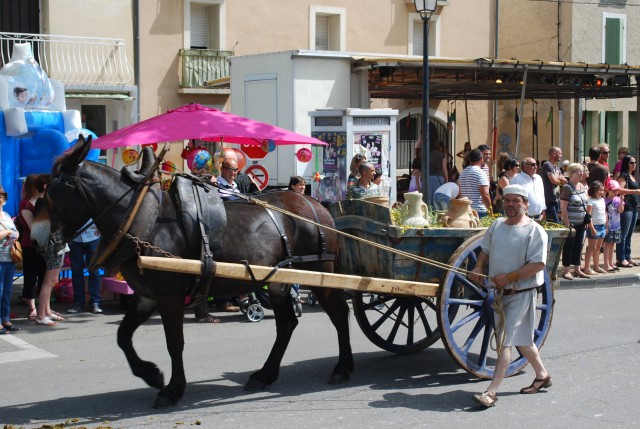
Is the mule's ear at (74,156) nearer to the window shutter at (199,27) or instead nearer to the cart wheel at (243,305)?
the cart wheel at (243,305)

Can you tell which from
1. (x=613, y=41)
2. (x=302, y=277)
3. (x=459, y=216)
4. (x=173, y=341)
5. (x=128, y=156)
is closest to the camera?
(x=173, y=341)

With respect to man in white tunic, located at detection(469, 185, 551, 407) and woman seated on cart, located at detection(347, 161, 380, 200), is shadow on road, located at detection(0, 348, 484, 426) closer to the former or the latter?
man in white tunic, located at detection(469, 185, 551, 407)

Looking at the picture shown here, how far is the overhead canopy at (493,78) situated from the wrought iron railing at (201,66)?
350 centimetres

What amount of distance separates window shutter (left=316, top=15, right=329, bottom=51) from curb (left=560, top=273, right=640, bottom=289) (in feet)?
41.9

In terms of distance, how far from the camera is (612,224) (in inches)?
597

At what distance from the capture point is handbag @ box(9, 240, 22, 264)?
10629mm

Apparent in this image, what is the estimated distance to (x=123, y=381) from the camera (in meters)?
8.30

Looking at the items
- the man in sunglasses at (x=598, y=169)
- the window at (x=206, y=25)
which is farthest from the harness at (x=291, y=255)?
the window at (x=206, y=25)

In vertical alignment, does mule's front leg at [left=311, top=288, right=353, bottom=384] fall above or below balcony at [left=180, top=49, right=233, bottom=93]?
below

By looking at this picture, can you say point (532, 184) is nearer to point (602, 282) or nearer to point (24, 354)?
point (602, 282)

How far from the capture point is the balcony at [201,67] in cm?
2273

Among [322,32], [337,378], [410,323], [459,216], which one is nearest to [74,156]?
[337,378]

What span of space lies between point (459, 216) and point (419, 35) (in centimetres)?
1970

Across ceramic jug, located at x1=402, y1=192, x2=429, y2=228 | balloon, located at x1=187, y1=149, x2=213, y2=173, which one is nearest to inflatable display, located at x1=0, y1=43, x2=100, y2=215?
balloon, located at x1=187, y1=149, x2=213, y2=173
